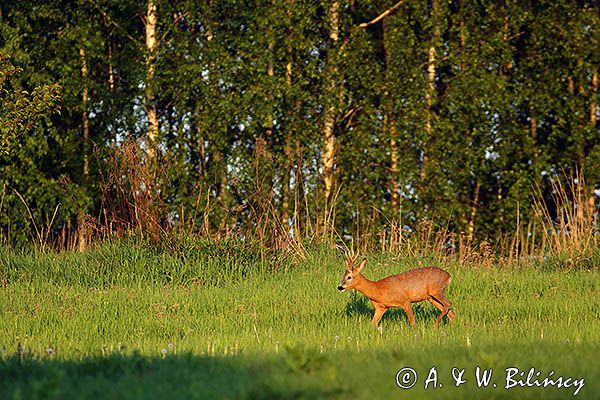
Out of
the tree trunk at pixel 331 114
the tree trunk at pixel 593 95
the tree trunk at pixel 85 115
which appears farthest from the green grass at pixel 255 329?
the tree trunk at pixel 593 95

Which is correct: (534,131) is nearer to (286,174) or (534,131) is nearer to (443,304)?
(286,174)

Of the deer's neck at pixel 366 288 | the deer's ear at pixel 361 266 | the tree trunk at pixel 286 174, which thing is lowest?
the deer's neck at pixel 366 288

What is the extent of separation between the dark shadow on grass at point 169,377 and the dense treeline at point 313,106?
37.2 ft

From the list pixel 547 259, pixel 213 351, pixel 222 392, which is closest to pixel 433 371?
pixel 222 392

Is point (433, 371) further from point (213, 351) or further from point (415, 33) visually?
point (415, 33)

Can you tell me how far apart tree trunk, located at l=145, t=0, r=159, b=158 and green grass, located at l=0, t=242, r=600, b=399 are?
5.27m

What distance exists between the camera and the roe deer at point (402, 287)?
397 inches

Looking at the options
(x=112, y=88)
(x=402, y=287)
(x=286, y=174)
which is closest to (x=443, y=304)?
(x=402, y=287)

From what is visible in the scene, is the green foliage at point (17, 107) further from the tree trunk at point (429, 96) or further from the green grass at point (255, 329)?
the tree trunk at point (429, 96)

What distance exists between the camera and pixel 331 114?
19.2 metres

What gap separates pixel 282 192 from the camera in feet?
61.9

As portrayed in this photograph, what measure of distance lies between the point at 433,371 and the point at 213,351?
2.40 meters

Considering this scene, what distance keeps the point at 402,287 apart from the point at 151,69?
10.9 metres

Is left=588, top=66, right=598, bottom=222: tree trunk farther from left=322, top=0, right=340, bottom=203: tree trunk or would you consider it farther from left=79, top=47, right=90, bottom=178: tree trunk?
left=79, top=47, right=90, bottom=178: tree trunk
